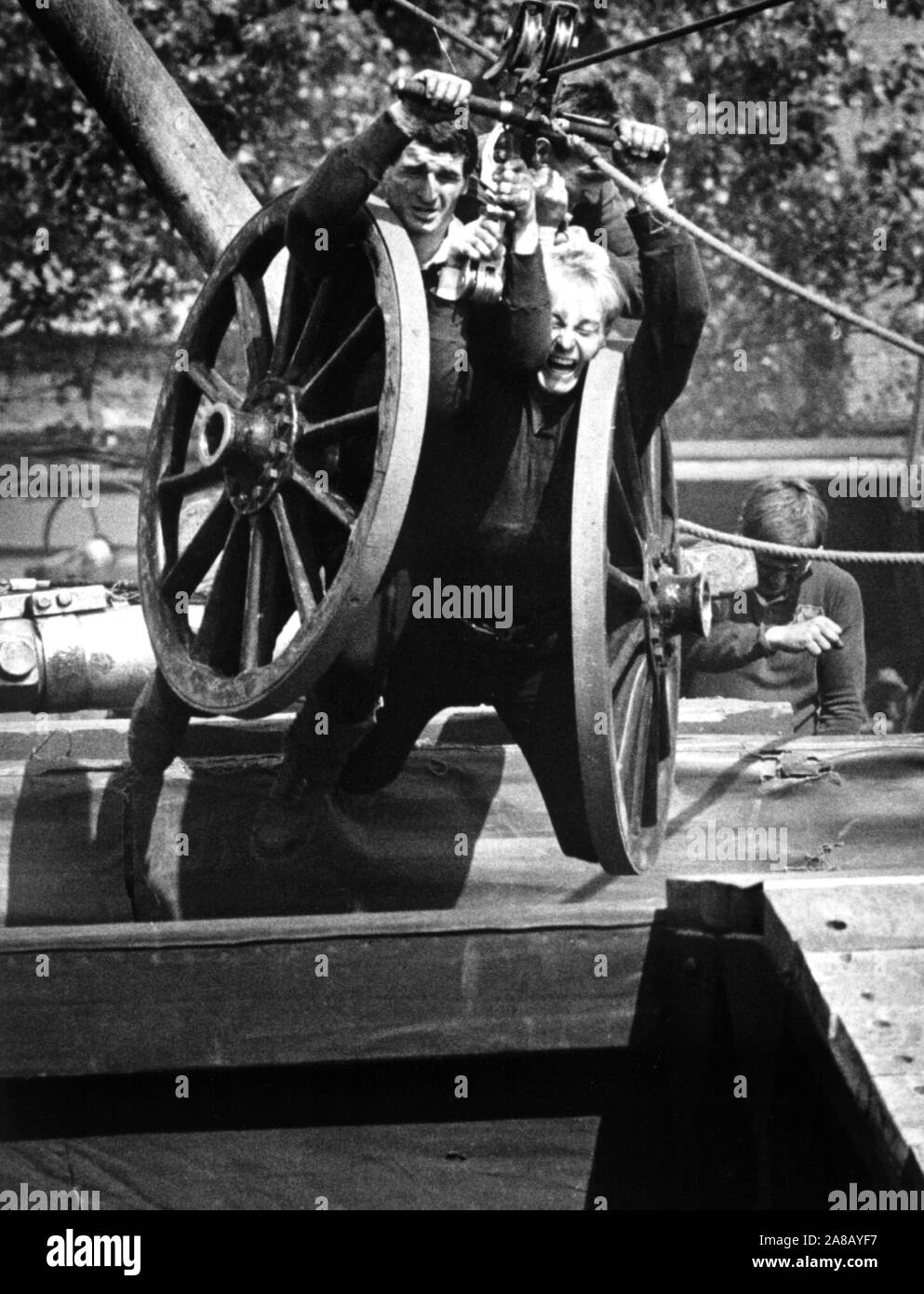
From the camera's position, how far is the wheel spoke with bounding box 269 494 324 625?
361 centimetres

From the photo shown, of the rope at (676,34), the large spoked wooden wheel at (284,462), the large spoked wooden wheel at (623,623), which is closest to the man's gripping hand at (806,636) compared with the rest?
the large spoked wooden wheel at (623,623)

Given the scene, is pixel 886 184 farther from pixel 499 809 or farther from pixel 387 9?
pixel 499 809

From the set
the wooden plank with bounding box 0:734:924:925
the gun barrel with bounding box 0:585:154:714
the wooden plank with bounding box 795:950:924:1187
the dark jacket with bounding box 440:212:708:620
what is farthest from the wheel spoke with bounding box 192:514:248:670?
the wooden plank with bounding box 795:950:924:1187

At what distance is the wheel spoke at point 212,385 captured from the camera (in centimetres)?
403

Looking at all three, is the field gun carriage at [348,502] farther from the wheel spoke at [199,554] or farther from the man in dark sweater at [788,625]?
the man in dark sweater at [788,625]

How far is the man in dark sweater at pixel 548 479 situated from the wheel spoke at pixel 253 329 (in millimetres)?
493

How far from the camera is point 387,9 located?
31.8ft

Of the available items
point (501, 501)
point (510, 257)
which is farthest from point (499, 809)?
point (510, 257)

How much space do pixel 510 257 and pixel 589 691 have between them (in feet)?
2.81

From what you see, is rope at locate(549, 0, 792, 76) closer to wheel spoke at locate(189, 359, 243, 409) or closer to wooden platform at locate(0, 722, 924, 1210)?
wheel spoke at locate(189, 359, 243, 409)

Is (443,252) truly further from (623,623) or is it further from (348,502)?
(623,623)

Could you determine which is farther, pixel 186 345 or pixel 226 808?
pixel 226 808

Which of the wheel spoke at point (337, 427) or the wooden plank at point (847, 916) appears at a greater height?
the wheel spoke at point (337, 427)

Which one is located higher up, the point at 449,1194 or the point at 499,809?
the point at 499,809
